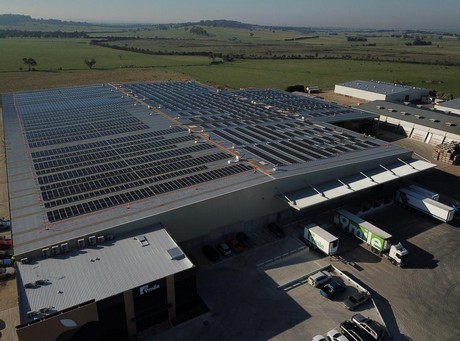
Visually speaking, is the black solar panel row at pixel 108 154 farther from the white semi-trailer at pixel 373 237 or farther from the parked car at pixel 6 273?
the white semi-trailer at pixel 373 237

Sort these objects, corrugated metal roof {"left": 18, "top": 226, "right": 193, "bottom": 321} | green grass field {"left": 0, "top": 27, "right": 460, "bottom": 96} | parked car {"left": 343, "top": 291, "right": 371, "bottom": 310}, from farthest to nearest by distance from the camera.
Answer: green grass field {"left": 0, "top": 27, "right": 460, "bottom": 96}, parked car {"left": 343, "top": 291, "right": 371, "bottom": 310}, corrugated metal roof {"left": 18, "top": 226, "right": 193, "bottom": 321}

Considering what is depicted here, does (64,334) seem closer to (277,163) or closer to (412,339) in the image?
(412,339)

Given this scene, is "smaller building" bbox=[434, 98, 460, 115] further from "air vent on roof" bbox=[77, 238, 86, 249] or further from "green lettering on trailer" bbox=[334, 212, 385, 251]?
"air vent on roof" bbox=[77, 238, 86, 249]

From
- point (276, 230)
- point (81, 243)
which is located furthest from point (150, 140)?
point (81, 243)

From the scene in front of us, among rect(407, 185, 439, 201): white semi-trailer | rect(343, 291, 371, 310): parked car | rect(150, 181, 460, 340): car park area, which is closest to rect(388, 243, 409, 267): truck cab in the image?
rect(150, 181, 460, 340): car park area

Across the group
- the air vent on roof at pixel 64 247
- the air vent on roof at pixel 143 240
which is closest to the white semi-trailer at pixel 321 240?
the air vent on roof at pixel 143 240

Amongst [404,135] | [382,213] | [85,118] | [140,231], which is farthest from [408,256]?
[85,118]

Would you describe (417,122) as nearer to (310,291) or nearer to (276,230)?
(276,230)
